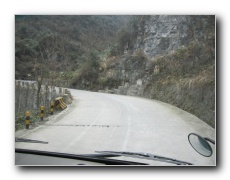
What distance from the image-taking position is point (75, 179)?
4.18 meters

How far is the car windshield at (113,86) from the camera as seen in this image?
13.2ft

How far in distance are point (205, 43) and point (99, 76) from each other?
82.3 inches

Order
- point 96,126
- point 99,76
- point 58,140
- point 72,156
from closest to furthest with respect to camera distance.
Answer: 1. point 72,156
2. point 58,140
3. point 96,126
4. point 99,76

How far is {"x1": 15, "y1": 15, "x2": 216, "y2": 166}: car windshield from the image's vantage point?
4.04m

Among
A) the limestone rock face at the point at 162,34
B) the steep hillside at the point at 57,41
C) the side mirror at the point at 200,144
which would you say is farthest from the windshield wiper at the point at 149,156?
the limestone rock face at the point at 162,34

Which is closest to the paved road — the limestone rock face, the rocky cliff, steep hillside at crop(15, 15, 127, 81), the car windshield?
the car windshield

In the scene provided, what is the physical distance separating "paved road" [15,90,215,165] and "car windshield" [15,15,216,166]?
0.01 meters

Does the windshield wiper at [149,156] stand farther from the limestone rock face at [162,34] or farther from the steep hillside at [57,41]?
the limestone rock face at [162,34]

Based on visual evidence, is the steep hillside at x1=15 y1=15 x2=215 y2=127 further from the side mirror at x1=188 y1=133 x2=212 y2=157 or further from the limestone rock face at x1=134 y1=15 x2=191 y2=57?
the side mirror at x1=188 y1=133 x2=212 y2=157
